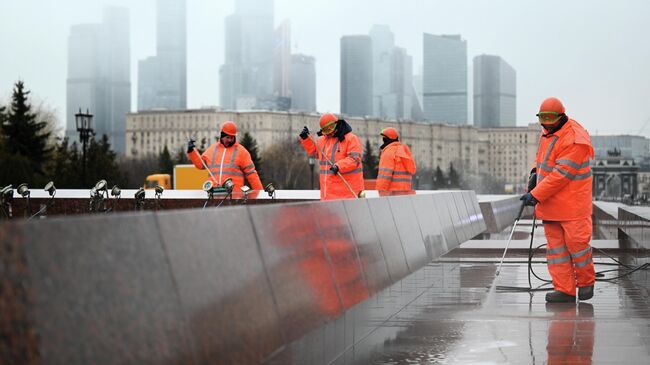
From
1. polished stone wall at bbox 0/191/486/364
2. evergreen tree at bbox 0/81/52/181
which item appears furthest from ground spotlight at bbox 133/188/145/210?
evergreen tree at bbox 0/81/52/181

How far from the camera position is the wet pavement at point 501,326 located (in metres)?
7.49

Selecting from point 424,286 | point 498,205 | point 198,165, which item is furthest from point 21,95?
point 424,286

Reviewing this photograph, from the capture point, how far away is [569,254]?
11094 millimetres

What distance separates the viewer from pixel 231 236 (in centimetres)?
497

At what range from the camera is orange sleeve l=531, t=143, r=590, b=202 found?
1092 cm

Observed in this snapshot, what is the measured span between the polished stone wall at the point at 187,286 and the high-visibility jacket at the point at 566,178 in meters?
3.63

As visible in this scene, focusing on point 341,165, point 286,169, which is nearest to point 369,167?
point 286,169

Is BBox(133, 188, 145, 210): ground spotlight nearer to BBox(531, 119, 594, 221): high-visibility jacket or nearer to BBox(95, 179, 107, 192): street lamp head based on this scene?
BBox(95, 179, 107, 192): street lamp head

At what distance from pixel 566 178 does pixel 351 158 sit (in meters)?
5.01

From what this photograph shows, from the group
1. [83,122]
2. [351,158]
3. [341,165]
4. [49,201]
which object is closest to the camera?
[49,201]

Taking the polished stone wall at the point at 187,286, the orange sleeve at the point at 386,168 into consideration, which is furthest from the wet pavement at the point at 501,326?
the orange sleeve at the point at 386,168

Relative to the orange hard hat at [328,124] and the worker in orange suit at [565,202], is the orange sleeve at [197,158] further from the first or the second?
the worker in orange suit at [565,202]

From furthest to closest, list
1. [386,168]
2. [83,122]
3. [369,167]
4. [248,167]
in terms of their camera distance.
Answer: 1. [369,167]
2. [83,122]
3. [386,168]
4. [248,167]

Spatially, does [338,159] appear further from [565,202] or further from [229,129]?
[565,202]
